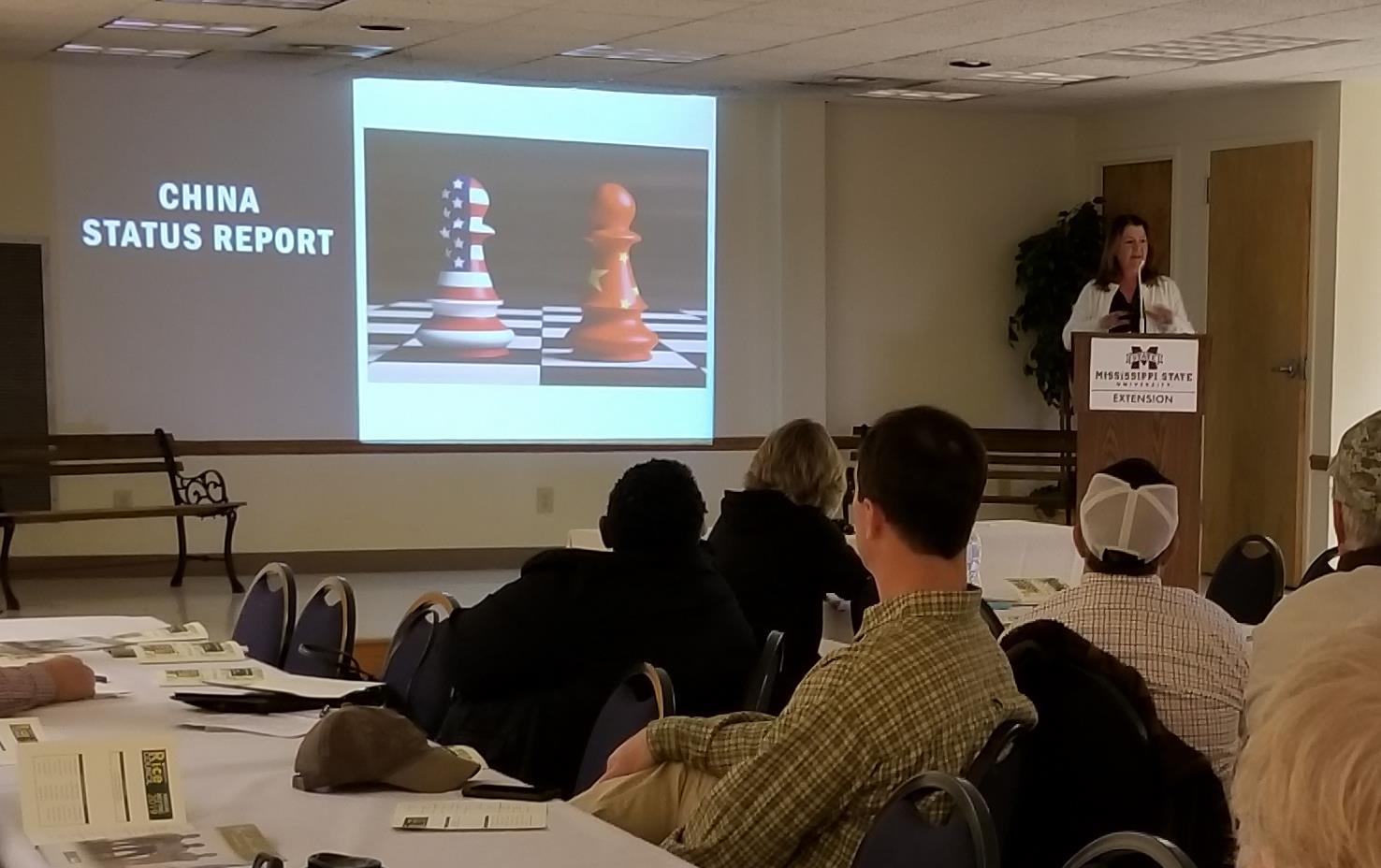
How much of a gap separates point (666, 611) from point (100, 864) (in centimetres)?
145

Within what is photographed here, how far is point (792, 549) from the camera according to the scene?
175 inches

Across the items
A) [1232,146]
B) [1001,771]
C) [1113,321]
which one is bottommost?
[1001,771]

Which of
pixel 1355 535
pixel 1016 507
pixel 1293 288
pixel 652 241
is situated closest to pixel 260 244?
pixel 652 241

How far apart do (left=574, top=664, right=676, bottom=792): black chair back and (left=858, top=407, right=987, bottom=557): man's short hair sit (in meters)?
0.64

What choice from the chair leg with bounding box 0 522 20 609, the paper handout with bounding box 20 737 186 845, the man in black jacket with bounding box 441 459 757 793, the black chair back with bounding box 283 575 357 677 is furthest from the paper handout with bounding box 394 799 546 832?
the chair leg with bounding box 0 522 20 609

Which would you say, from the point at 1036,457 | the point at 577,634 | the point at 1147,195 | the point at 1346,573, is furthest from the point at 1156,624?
the point at 1147,195

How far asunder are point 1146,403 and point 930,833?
5037 millimetres

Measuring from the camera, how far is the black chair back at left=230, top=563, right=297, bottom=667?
14.6 feet

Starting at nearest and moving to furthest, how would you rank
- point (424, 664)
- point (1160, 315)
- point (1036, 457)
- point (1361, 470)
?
point (1361, 470), point (424, 664), point (1160, 315), point (1036, 457)

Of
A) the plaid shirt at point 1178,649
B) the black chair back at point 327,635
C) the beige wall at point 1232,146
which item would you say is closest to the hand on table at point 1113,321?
the beige wall at point 1232,146

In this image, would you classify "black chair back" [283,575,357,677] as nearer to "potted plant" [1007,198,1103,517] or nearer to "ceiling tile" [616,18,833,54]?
"ceiling tile" [616,18,833,54]

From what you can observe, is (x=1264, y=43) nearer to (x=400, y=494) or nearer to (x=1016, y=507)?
(x=1016, y=507)

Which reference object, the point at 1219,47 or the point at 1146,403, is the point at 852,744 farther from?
the point at 1219,47

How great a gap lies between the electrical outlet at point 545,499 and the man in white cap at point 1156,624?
6.66m
